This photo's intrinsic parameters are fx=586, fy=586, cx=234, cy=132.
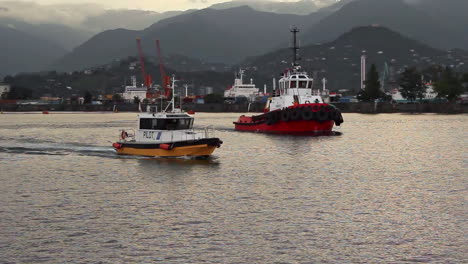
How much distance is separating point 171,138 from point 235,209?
2336cm

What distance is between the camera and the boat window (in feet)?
186

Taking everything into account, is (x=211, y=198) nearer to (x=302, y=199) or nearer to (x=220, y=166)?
(x=302, y=199)

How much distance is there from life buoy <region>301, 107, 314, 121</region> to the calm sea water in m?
28.0

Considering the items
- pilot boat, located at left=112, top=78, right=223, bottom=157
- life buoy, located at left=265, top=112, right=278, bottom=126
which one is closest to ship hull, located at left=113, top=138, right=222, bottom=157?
pilot boat, located at left=112, top=78, right=223, bottom=157

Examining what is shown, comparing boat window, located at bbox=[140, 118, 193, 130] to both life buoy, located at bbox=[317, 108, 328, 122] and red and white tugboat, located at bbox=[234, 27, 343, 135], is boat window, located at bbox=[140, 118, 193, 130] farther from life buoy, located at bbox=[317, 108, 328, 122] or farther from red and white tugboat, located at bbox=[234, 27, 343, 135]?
life buoy, located at bbox=[317, 108, 328, 122]

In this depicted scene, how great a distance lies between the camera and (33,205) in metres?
36.1

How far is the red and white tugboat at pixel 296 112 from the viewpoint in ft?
300

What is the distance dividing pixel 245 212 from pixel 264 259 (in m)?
8.86

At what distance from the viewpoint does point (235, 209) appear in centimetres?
3459

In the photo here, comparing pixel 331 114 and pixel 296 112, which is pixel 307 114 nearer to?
pixel 296 112

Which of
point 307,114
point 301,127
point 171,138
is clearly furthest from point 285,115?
point 171,138

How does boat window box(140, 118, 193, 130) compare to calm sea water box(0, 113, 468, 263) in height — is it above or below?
above

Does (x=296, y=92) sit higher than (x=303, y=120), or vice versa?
(x=296, y=92)

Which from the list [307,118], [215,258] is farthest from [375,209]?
[307,118]
